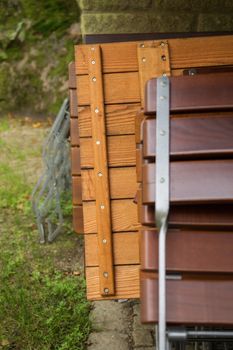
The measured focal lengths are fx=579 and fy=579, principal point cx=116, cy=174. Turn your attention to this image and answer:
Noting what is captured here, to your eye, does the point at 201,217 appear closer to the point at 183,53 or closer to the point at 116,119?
the point at 116,119

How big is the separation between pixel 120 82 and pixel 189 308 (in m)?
1.53

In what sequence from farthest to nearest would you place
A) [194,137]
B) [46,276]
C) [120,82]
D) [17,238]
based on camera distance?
[17,238], [46,276], [120,82], [194,137]

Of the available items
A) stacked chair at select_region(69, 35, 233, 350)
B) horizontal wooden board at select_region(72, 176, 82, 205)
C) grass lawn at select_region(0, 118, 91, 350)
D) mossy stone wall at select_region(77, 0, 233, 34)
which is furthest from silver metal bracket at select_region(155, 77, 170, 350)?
mossy stone wall at select_region(77, 0, 233, 34)

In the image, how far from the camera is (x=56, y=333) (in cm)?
323

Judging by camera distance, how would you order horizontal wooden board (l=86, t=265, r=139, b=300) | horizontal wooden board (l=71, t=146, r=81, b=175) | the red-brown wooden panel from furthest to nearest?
horizontal wooden board (l=71, t=146, r=81, b=175), horizontal wooden board (l=86, t=265, r=139, b=300), the red-brown wooden panel

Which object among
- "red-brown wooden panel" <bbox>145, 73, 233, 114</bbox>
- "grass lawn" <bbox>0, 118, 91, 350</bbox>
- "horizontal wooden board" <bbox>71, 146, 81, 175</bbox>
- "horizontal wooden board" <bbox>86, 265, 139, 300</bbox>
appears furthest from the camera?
"horizontal wooden board" <bbox>71, 146, 81, 175</bbox>

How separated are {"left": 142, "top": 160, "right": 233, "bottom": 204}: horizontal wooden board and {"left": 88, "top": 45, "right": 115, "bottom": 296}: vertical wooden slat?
101 centimetres

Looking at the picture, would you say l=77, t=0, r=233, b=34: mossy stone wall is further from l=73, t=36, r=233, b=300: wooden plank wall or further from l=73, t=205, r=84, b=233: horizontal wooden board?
l=73, t=205, r=84, b=233: horizontal wooden board

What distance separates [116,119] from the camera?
3.12 meters

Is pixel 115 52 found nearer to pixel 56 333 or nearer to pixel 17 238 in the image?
pixel 56 333

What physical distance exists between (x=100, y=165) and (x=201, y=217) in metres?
1.12

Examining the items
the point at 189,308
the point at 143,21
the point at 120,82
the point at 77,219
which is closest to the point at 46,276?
the point at 77,219

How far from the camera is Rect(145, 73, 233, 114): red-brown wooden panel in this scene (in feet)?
7.14

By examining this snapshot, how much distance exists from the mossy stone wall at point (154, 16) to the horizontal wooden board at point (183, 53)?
1.63ft
